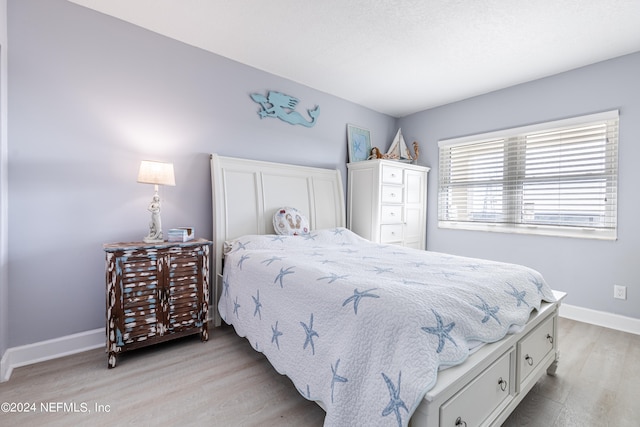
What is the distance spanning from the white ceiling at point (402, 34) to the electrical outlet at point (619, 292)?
2.08 metres

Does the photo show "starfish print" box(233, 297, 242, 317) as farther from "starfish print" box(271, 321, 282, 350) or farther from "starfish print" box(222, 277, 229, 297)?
"starfish print" box(271, 321, 282, 350)

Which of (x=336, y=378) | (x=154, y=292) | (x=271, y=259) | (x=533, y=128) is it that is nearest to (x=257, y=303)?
(x=271, y=259)

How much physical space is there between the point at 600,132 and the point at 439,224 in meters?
1.83

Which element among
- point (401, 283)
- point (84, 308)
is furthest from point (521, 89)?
point (84, 308)

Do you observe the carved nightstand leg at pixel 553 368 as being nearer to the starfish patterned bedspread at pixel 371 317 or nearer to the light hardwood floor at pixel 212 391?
the light hardwood floor at pixel 212 391

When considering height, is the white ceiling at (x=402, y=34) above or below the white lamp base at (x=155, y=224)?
above

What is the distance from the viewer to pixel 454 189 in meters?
3.82

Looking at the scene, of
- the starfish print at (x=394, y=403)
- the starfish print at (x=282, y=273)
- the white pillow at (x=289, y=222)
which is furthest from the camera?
the white pillow at (x=289, y=222)

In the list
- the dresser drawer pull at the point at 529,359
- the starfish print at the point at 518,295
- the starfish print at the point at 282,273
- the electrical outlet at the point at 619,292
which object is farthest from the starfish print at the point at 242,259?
the electrical outlet at the point at 619,292

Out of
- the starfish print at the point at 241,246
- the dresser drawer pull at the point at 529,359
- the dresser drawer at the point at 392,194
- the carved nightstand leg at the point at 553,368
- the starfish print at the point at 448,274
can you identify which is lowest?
the carved nightstand leg at the point at 553,368

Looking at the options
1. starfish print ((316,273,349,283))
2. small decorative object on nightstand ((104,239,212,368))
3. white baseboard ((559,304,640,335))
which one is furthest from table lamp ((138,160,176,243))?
white baseboard ((559,304,640,335))

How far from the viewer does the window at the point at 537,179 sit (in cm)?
271

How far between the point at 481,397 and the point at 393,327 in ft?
1.68

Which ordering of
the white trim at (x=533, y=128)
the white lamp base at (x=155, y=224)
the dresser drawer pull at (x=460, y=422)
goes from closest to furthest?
the dresser drawer pull at (x=460, y=422) < the white lamp base at (x=155, y=224) < the white trim at (x=533, y=128)
